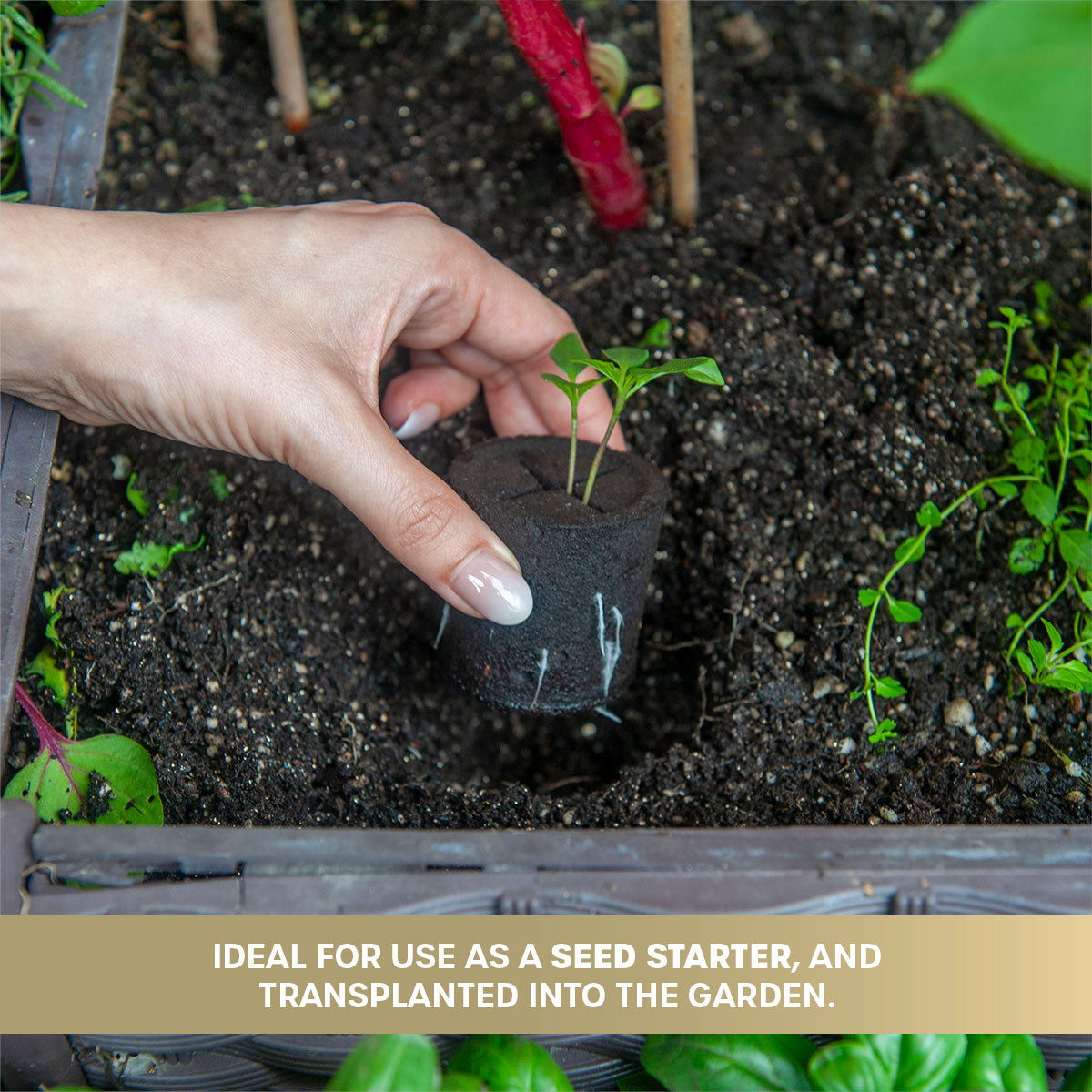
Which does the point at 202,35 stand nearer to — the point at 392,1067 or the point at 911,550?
the point at 911,550

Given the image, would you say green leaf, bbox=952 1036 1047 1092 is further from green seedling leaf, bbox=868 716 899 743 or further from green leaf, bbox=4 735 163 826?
green leaf, bbox=4 735 163 826

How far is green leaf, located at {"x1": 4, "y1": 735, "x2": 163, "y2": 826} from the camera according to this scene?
1007 millimetres

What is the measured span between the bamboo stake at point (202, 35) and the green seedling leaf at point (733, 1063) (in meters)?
1.57

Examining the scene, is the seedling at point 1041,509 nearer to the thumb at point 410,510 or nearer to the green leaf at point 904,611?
the green leaf at point 904,611

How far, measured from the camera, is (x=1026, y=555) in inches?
46.4

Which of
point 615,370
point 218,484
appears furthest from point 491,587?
point 218,484

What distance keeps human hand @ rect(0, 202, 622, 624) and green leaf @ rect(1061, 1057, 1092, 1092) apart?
60cm

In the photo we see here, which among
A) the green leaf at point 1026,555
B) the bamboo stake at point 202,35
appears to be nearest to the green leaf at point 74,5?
the bamboo stake at point 202,35

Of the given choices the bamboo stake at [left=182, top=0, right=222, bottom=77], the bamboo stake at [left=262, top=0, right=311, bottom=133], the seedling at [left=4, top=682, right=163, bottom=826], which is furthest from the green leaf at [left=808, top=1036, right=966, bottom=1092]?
the bamboo stake at [left=182, top=0, right=222, bottom=77]

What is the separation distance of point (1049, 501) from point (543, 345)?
0.64 m

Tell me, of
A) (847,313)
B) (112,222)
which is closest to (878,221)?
(847,313)

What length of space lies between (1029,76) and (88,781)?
102 cm

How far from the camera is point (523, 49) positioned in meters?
1.13

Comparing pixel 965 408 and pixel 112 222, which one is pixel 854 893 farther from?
pixel 112 222
